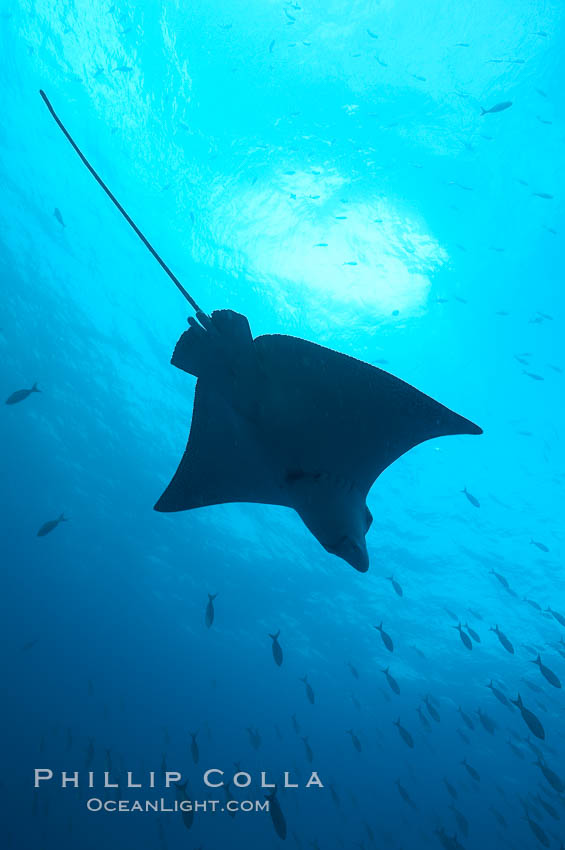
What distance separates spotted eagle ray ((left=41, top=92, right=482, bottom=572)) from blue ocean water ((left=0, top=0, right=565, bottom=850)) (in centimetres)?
1018

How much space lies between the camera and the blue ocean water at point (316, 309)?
37.3ft

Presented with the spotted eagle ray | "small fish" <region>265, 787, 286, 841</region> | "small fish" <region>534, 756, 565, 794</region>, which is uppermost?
the spotted eagle ray

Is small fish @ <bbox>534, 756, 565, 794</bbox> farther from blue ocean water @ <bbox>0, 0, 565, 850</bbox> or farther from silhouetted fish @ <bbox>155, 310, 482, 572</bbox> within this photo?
silhouetted fish @ <bbox>155, 310, 482, 572</bbox>

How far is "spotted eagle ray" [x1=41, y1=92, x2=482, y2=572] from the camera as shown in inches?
141

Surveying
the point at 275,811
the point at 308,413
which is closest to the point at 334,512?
the point at 308,413

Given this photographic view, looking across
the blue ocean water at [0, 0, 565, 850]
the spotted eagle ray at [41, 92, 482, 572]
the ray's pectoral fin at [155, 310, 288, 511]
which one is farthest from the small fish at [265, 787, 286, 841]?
the spotted eagle ray at [41, 92, 482, 572]

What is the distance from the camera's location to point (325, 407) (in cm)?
383

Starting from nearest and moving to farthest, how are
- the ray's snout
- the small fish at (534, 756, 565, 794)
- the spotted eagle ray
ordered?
the ray's snout < the spotted eagle ray < the small fish at (534, 756, 565, 794)

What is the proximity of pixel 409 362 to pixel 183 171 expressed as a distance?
27.5ft

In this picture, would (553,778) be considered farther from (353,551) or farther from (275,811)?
(353,551)

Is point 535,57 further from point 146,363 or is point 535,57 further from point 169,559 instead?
point 169,559

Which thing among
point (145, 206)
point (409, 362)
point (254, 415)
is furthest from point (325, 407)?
point (145, 206)

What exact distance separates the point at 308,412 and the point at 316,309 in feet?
36.7

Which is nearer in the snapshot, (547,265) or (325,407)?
(325,407)
